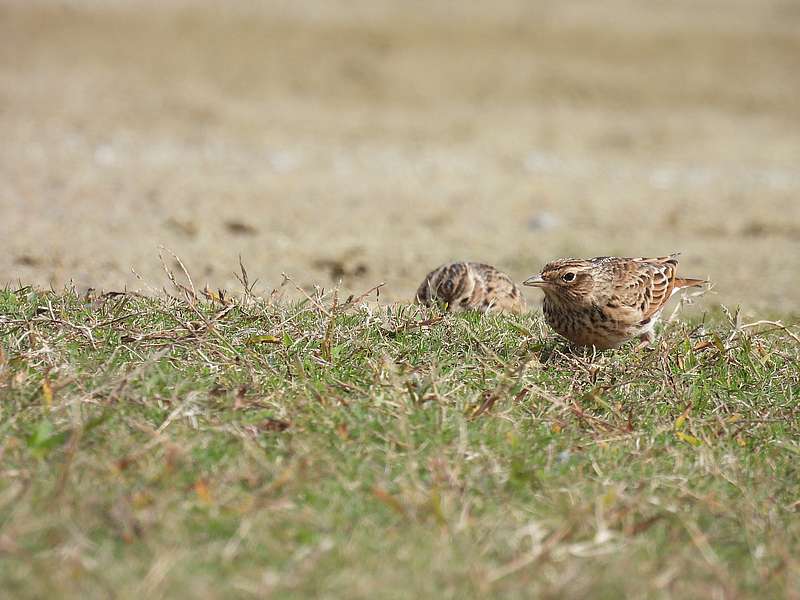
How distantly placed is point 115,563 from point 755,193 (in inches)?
474

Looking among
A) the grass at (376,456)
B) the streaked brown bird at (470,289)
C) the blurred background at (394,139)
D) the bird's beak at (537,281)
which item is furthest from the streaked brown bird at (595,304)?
the blurred background at (394,139)

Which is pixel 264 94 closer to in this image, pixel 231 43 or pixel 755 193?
pixel 231 43

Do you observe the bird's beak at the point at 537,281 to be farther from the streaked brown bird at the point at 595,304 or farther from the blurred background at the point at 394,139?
the blurred background at the point at 394,139

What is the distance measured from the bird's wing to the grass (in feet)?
0.93

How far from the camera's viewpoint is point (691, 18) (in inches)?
888

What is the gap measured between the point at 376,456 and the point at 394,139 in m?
12.5

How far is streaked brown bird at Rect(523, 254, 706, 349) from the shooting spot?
559 cm

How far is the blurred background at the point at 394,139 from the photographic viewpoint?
9570 millimetres

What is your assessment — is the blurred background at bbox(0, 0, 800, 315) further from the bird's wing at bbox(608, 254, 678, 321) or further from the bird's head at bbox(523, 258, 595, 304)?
the bird's head at bbox(523, 258, 595, 304)

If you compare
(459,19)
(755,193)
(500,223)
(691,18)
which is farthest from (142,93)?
(691,18)

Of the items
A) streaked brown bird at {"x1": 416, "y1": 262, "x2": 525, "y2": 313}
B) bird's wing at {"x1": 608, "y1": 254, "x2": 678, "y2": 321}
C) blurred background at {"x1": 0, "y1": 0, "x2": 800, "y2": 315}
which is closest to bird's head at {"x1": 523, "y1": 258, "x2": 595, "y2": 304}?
bird's wing at {"x1": 608, "y1": 254, "x2": 678, "y2": 321}

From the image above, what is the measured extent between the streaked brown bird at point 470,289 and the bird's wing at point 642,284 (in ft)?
3.07

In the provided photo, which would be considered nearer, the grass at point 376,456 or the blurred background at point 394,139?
the grass at point 376,456

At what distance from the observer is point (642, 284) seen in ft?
19.2
